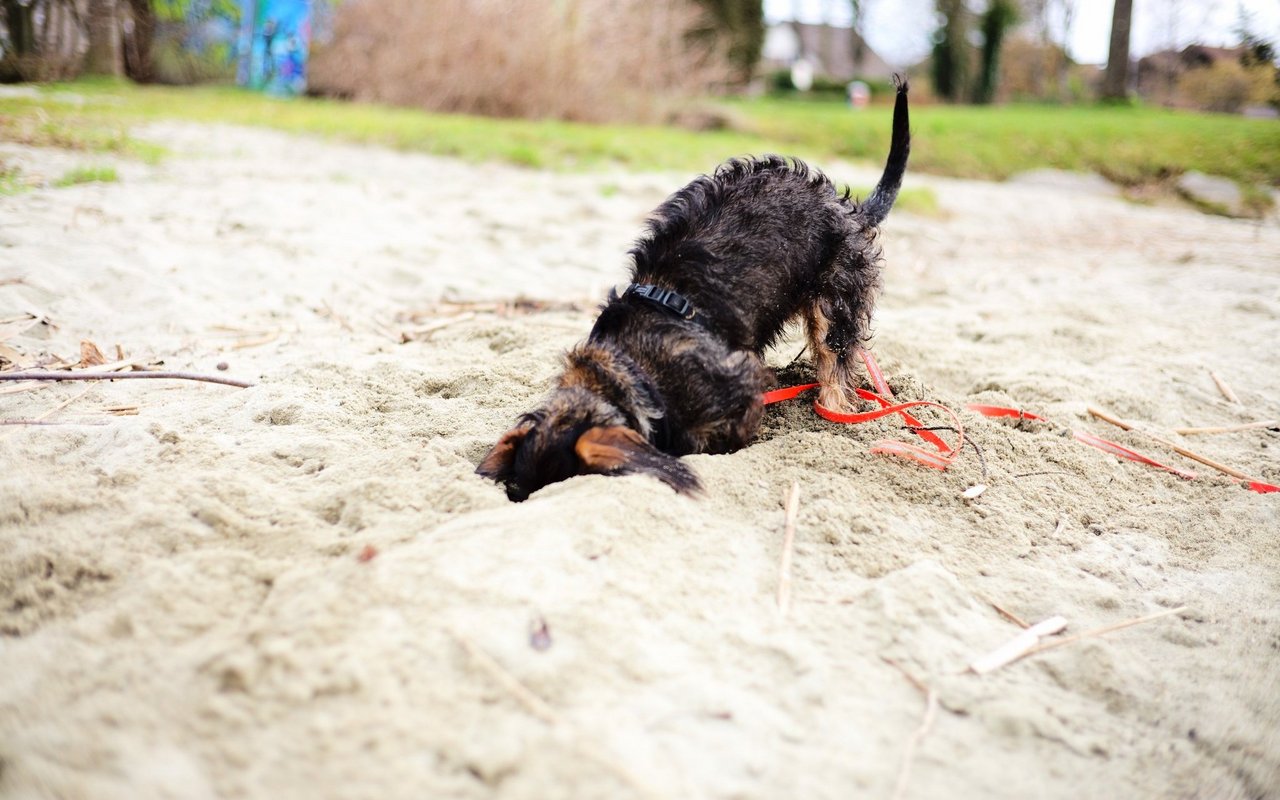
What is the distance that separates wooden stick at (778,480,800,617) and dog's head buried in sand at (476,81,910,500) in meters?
0.36

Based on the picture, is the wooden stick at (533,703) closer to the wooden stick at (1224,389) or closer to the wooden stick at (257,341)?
the wooden stick at (257,341)

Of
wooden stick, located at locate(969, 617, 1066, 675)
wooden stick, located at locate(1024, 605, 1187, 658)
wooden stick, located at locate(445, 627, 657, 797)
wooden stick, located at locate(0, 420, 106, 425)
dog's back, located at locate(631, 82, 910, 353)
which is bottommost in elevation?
wooden stick, located at locate(1024, 605, 1187, 658)

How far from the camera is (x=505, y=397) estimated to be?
396 cm

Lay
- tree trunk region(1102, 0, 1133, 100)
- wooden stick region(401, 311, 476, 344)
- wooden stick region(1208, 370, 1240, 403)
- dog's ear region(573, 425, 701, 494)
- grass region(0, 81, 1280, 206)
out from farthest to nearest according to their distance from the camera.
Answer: tree trunk region(1102, 0, 1133, 100)
grass region(0, 81, 1280, 206)
wooden stick region(401, 311, 476, 344)
wooden stick region(1208, 370, 1240, 403)
dog's ear region(573, 425, 701, 494)

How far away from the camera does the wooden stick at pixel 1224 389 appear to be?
4512 mm

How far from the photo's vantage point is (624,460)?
115 inches

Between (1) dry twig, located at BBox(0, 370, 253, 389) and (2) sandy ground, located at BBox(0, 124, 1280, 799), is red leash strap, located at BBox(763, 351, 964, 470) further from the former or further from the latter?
(1) dry twig, located at BBox(0, 370, 253, 389)

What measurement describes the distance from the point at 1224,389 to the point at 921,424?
2.10m

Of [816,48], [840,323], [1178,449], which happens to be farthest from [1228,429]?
[816,48]

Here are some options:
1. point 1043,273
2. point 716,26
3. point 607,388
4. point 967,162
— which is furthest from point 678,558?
point 716,26

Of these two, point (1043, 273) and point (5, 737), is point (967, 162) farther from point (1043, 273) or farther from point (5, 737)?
point (5, 737)

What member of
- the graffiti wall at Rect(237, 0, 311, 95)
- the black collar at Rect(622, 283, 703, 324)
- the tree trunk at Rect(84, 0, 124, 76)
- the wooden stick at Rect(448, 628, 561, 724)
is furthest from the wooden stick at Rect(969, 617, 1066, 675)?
the graffiti wall at Rect(237, 0, 311, 95)

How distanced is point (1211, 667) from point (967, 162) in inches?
559

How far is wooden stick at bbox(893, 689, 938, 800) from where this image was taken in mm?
1867
